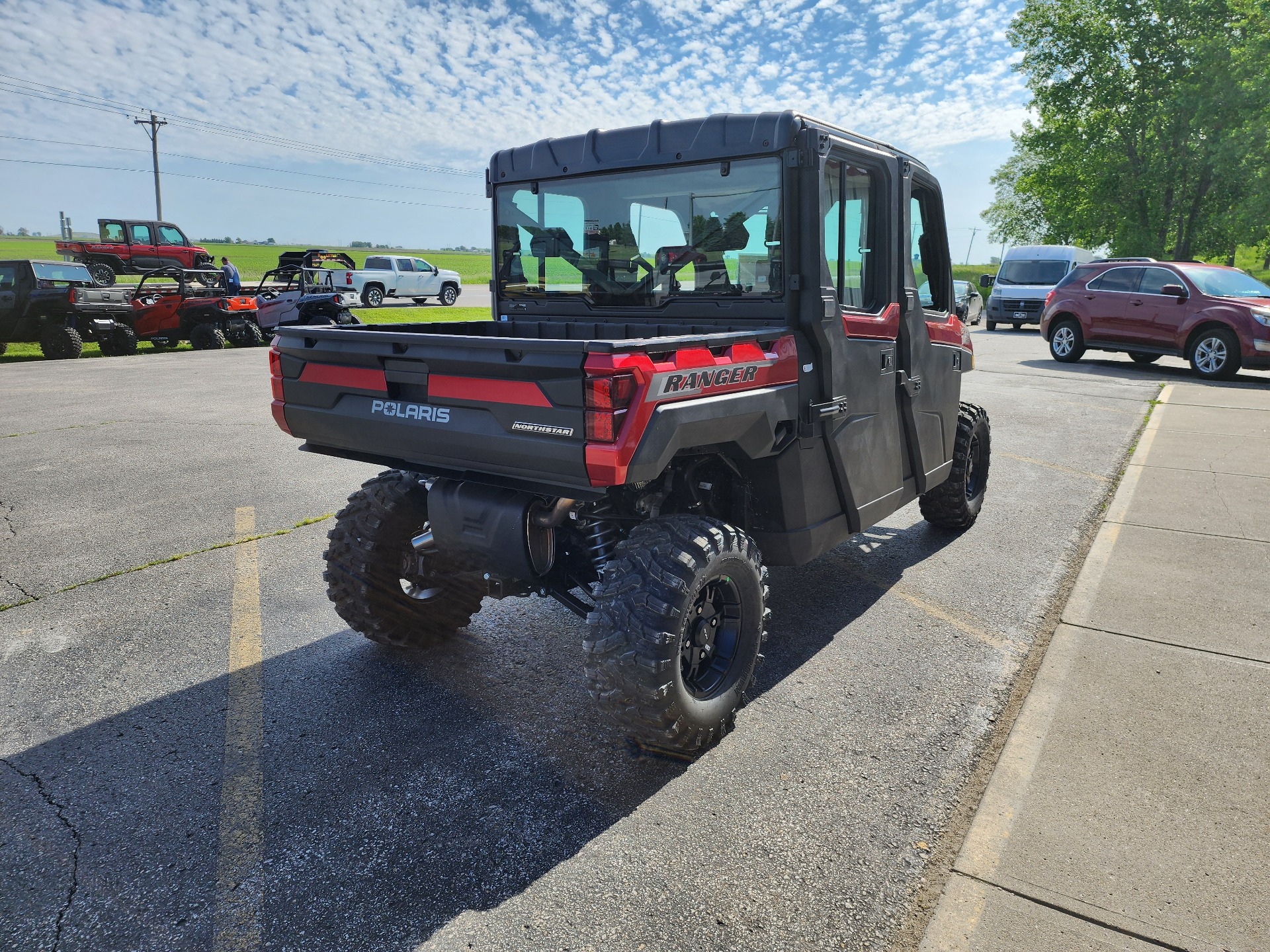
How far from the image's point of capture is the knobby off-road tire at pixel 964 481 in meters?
5.66

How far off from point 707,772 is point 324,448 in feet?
7.31

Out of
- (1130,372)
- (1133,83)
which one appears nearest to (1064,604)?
(1130,372)

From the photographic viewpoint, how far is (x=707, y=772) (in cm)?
321

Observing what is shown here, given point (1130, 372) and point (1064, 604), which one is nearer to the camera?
point (1064, 604)

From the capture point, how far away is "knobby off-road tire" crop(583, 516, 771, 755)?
2982 millimetres

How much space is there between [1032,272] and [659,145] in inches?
894

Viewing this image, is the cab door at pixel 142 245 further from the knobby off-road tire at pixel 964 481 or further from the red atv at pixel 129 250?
the knobby off-road tire at pixel 964 481

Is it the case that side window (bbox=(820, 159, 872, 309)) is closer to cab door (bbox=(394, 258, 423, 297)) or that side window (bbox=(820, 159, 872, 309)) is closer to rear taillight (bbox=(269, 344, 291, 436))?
rear taillight (bbox=(269, 344, 291, 436))

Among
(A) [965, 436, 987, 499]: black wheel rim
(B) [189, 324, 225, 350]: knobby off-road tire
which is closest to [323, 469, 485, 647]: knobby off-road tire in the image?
(A) [965, 436, 987, 499]: black wheel rim

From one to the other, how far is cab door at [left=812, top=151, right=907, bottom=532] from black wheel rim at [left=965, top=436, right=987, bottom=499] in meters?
1.70

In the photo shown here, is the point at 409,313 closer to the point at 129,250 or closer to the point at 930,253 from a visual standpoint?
the point at 129,250

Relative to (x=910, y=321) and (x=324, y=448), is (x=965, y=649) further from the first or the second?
(x=324, y=448)

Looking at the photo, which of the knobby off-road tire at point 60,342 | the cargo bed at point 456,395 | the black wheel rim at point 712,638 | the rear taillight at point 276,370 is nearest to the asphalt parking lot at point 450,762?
the black wheel rim at point 712,638

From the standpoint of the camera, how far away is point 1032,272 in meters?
23.4
